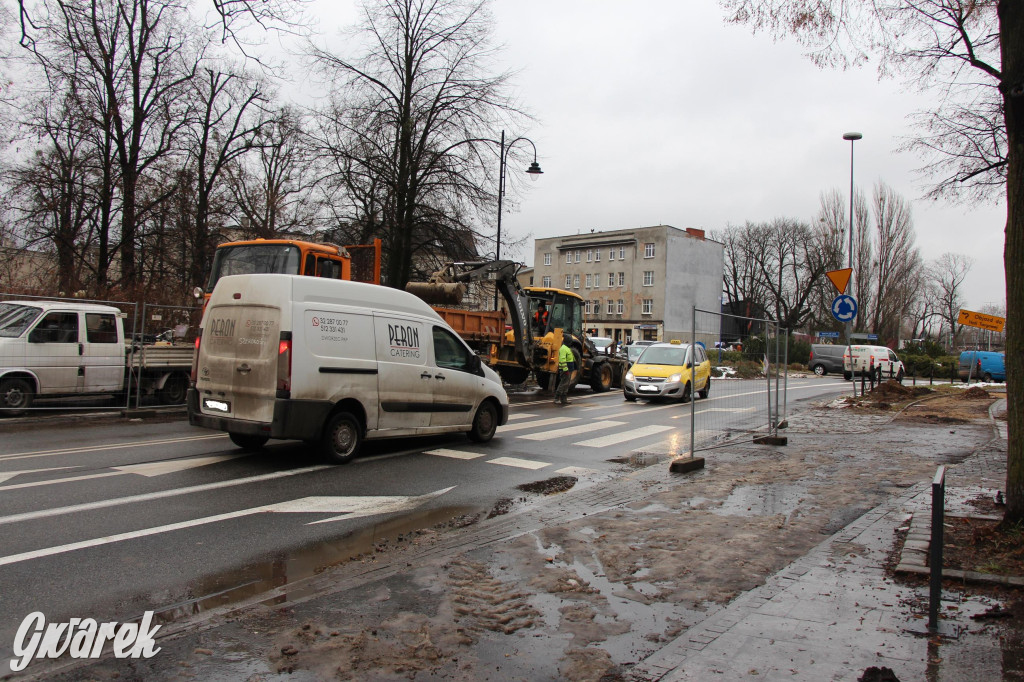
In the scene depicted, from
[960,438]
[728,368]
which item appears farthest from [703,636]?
[960,438]

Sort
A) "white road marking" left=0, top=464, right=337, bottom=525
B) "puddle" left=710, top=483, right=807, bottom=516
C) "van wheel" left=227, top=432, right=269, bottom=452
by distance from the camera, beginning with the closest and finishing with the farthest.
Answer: "white road marking" left=0, top=464, right=337, bottom=525 < "puddle" left=710, top=483, right=807, bottom=516 < "van wheel" left=227, top=432, right=269, bottom=452

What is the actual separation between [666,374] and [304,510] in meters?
14.6

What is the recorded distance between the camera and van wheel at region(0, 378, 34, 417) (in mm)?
12062

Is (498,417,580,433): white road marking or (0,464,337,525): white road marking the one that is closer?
(0,464,337,525): white road marking

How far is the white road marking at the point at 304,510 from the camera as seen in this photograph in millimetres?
5375

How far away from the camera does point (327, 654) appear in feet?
11.9

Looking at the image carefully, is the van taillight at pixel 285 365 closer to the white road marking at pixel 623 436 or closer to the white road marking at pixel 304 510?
the white road marking at pixel 304 510

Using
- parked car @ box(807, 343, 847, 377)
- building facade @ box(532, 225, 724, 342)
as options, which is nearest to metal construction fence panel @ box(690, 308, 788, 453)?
parked car @ box(807, 343, 847, 377)

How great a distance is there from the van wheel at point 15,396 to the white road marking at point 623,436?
9.49 metres

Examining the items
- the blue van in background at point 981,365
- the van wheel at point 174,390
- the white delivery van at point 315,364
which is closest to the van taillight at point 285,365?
the white delivery van at point 315,364

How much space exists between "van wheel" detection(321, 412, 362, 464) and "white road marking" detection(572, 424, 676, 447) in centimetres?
411

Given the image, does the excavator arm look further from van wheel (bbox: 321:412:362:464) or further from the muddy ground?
the muddy ground

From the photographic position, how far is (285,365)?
827 centimetres

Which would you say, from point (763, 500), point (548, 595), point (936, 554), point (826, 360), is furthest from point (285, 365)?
point (826, 360)
